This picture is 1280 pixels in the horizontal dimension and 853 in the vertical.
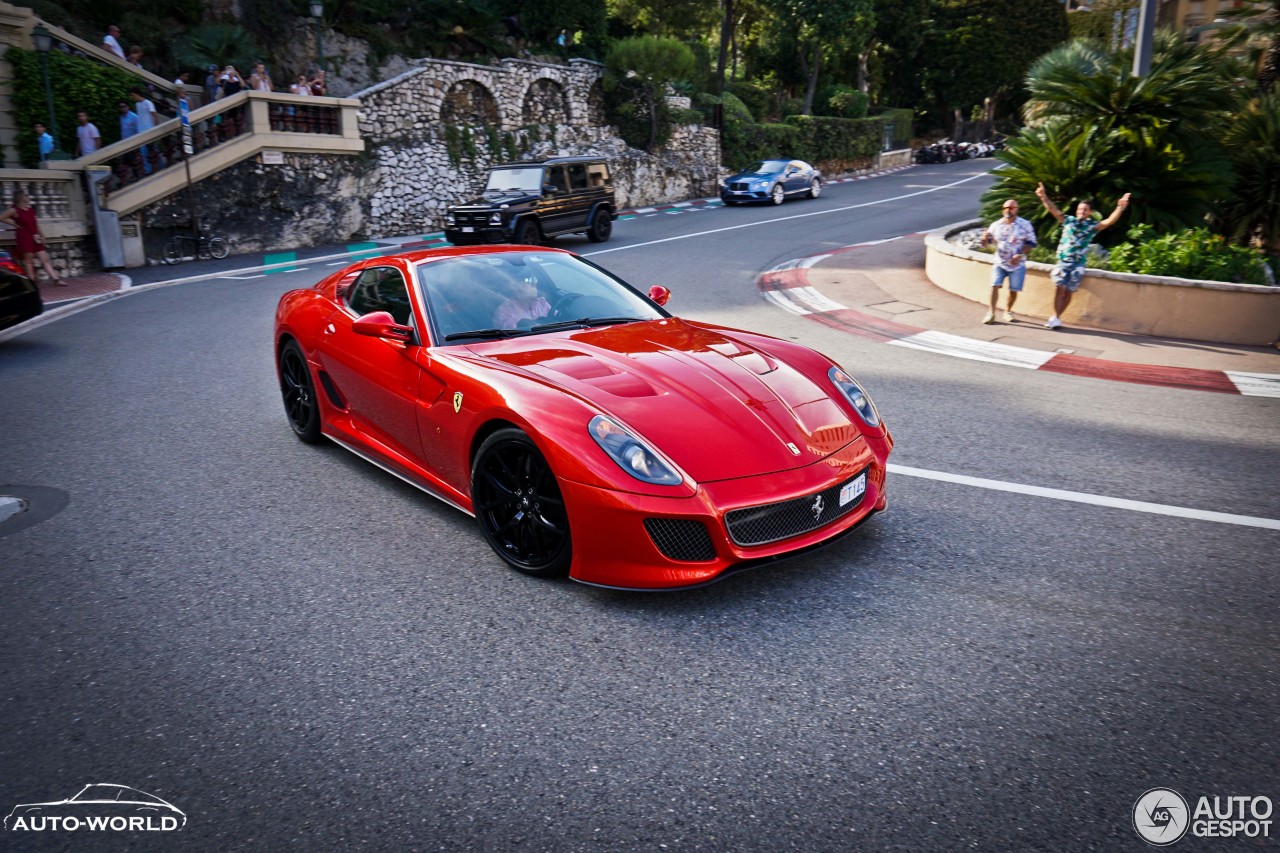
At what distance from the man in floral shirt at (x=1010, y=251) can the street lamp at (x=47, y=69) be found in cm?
1821

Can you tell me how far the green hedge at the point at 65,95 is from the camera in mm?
19188

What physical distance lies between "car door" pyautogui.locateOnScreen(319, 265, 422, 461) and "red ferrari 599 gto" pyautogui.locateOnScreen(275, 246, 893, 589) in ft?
0.05

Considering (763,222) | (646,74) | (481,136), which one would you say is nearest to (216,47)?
(481,136)

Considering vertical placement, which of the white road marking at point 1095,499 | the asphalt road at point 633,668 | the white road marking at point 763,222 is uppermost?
the white road marking at point 763,222

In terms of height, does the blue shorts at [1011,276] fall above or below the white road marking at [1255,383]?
above

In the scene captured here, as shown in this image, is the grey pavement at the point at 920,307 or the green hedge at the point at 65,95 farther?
the green hedge at the point at 65,95

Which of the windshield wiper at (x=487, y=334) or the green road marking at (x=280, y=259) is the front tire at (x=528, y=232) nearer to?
the green road marking at (x=280, y=259)

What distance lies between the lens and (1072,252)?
10.7 metres

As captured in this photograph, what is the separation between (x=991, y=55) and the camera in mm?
59969

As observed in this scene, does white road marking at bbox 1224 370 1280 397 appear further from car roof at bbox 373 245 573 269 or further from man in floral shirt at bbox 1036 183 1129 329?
car roof at bbox 373 245 573 269

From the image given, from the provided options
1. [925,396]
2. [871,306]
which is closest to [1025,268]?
[871,306]

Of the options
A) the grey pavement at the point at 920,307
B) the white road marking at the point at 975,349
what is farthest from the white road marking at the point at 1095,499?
the grey pavement at the point at 920,307

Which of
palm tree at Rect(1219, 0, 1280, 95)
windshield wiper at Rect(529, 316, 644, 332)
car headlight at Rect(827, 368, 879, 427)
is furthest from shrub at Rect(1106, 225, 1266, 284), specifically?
windshield wiper at Rect(529, 316, 644, 332)

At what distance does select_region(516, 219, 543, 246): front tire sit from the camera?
60.2ft
